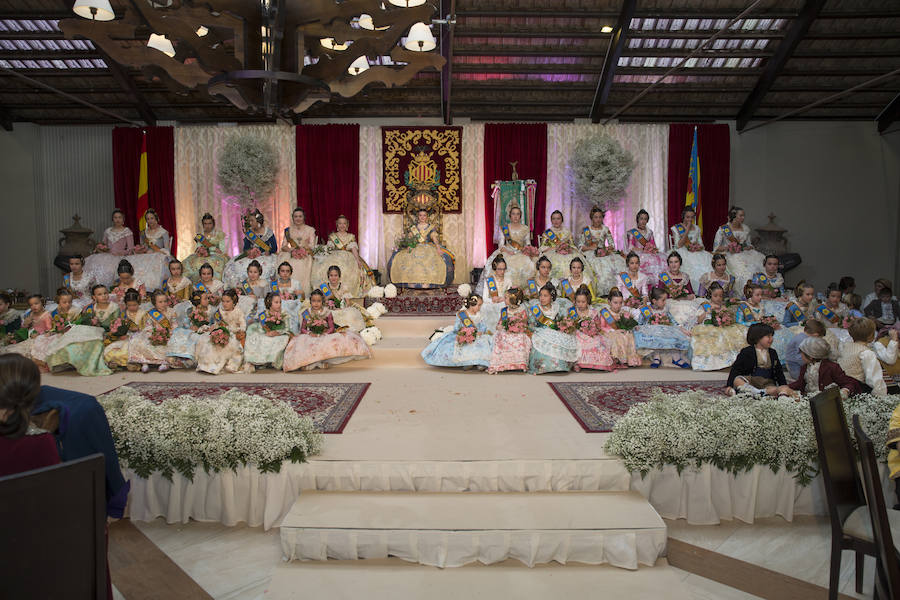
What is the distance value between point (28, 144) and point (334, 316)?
8175 mm

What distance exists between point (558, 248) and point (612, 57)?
10.6ft

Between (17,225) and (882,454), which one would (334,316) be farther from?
(17,225)

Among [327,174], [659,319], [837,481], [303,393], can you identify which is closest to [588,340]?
[659,319]

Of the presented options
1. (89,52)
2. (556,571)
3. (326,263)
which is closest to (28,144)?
(89,52)

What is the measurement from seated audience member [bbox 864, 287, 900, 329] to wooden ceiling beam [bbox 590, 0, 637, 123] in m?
5.15

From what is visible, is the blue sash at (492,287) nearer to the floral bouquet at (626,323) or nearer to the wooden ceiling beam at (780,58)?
the floral bouquet at (626,323)

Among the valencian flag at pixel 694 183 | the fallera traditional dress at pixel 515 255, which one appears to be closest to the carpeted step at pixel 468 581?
the fallera traditional dress at pixel 515 255

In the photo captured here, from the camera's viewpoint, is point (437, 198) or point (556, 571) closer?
point (556, 571)

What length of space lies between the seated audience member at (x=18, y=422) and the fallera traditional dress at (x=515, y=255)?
6.94m

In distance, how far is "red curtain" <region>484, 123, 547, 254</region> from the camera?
11016 millimetres

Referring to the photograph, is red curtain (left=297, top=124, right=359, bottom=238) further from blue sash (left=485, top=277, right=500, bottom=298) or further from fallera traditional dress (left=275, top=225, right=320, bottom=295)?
blue sash (left=485, top=277, right=500, bottom=298)

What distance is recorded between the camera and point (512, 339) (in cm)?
684

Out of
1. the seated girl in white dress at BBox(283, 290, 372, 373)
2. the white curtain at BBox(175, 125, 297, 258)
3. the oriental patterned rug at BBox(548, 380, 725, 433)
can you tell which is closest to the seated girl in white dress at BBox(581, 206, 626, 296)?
the oriental patterned rug at BBox(548, 380, 725, 433)

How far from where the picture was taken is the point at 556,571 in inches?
134
